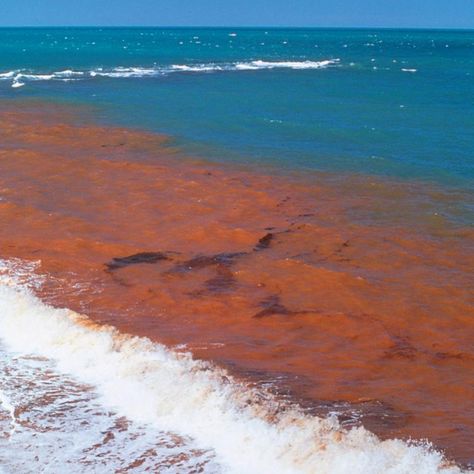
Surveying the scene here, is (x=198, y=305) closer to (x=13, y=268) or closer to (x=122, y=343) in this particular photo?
(x=122, y=343)

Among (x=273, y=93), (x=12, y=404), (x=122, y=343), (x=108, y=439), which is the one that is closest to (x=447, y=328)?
(x=122, y=343)

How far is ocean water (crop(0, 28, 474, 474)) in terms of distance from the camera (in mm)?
6340

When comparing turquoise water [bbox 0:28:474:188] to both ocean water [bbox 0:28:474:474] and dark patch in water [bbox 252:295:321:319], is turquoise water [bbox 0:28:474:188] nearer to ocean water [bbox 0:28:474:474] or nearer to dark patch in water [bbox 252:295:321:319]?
ocean water [bbox 0:28:474:474]

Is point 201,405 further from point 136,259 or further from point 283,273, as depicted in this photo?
point 136,259

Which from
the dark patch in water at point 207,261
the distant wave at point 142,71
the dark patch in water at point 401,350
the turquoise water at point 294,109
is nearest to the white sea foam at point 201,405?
the dark patch in water at point 401,350

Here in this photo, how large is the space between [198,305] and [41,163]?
10191 mm

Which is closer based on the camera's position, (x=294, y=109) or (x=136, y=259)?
(x=136, y=259)

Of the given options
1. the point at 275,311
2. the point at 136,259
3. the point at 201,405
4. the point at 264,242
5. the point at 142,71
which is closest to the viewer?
the point at 201,405

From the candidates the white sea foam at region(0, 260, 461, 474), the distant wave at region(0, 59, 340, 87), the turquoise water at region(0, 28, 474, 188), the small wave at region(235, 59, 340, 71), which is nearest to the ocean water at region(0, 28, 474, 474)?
the white sea foam at region(0, 260, 461, 474)

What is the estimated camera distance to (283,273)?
1040 cm

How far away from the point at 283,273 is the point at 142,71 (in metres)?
39.2

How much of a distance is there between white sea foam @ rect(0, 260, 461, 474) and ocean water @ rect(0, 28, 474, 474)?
0.07 feet

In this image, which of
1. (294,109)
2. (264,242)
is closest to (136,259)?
(264,242)

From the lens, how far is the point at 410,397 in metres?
7.17
